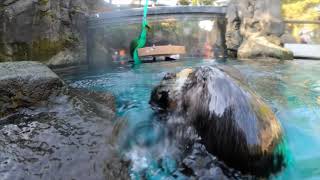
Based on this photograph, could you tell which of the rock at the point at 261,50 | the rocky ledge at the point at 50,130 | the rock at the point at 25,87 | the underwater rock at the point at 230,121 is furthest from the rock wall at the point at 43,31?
the underwater rock at the point at 230,121

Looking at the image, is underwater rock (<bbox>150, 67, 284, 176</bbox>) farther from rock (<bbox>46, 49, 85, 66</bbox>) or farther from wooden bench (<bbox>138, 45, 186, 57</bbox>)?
wooden bench (<bbox>138, 45, 186, 57</bbox>)

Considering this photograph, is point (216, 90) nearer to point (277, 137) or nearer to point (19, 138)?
point (277, 137)

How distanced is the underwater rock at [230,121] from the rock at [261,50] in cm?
971

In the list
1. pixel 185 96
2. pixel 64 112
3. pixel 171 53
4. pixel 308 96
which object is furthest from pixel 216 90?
pixel 171 53

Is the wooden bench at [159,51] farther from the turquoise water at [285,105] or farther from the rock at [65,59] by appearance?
the turquoise water at [285,105]

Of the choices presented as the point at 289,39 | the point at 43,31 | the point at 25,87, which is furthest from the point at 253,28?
the point at 25,87

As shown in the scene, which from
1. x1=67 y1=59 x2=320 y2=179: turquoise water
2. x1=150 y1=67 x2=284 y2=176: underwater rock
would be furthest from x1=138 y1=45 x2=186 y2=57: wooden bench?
x1=150 y1=67 x2=284 y2=176: underwater rock

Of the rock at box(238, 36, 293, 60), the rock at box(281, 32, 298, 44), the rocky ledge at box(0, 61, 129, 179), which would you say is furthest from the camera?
the rock at box(281, 32, 298, 44)

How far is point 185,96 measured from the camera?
11.6 ft

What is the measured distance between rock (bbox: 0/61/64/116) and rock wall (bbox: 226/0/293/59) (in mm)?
10162

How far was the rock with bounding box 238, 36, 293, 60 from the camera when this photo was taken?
12.4 meters

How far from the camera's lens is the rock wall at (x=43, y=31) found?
32.1 feet

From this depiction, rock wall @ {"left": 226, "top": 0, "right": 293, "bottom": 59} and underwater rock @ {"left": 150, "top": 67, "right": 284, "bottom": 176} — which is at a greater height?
rock wall @ {"left": 226, "top": 0, "right": 293, "bottom": 59}

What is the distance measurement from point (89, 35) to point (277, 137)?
11487 millimetres
